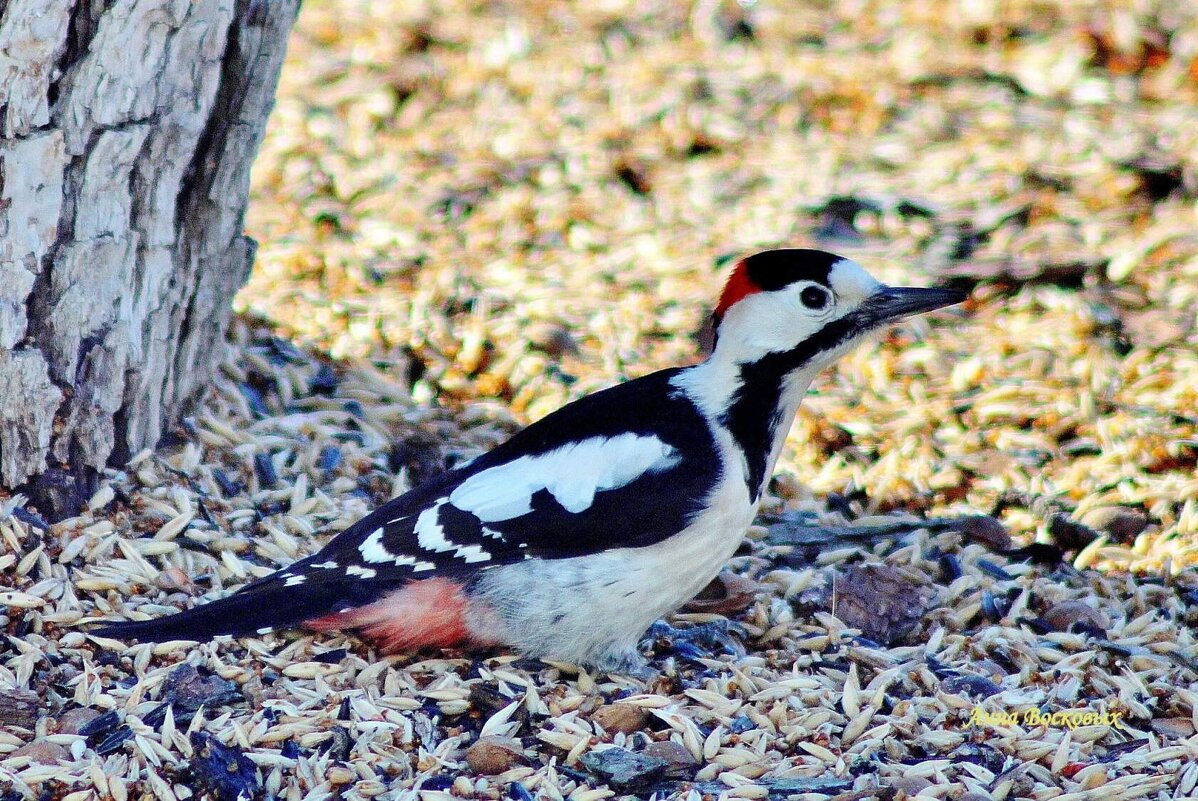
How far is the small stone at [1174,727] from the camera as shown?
131 inches

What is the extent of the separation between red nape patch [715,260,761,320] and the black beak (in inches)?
11.2

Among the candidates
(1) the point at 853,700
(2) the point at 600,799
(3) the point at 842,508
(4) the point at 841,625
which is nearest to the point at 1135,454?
(3) the point at 842,508

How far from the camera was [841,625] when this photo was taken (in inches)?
149

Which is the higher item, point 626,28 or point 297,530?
point 626,28

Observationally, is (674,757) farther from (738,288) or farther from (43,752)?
(43,752)

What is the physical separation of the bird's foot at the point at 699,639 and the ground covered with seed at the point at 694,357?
0.05 ft

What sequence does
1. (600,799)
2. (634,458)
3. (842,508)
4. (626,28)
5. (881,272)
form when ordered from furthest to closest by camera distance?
(626,28), (881,272), (842,508), (634,458), (600,799)

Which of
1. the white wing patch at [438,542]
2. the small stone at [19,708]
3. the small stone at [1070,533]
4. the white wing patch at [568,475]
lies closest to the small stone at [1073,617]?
the small stone at [1070,533]

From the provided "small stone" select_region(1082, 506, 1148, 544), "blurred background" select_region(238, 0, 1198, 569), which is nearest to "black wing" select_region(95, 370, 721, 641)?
"blurred background" select_region(238, 0, 1198, 569)

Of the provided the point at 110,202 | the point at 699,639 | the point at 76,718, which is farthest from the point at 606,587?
the point at 110,202

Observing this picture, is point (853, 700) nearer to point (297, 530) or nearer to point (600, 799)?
point (600, 799)

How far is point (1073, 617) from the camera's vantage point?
3826mm

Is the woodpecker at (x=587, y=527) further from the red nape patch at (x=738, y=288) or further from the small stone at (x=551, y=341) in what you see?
the small stone at (x=551, y=341)

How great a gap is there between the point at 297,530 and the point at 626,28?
11.7 ft
